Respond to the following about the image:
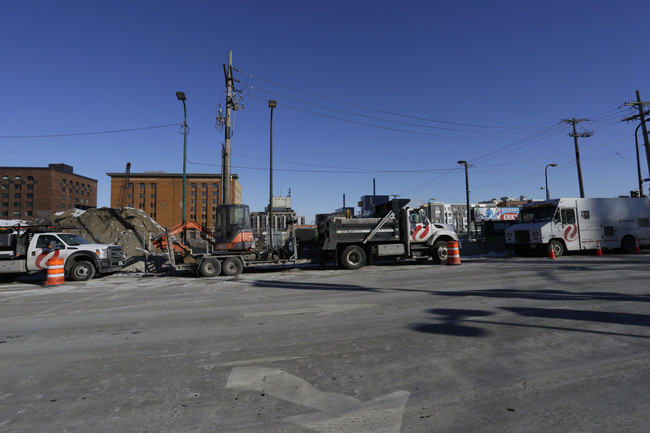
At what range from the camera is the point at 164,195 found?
317ft

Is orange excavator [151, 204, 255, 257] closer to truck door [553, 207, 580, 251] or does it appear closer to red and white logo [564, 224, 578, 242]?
truck door [553, 207, 580, 251]

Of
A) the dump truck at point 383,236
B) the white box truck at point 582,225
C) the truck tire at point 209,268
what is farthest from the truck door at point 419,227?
the truck tire at point 209,268

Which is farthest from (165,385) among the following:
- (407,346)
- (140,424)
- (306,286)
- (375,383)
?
(306,286)

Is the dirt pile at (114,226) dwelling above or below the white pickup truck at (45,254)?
above

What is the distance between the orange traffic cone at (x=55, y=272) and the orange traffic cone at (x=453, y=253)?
49.8 ft

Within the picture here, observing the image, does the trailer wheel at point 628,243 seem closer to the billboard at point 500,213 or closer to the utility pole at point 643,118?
the utility pole at point 643,118

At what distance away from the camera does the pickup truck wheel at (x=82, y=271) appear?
41.8 feet

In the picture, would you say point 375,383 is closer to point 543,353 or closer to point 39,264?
point 543,353

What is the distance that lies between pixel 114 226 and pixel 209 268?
16.4 metres

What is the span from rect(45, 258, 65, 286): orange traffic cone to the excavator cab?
5343 mm

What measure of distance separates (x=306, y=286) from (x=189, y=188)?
97.2 m

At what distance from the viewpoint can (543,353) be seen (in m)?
3.84

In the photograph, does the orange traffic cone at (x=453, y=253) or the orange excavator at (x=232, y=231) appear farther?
the orange traffic cone at (x=453, y=253)

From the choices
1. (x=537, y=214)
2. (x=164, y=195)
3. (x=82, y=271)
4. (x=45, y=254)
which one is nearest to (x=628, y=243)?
(x=537, y=214)
